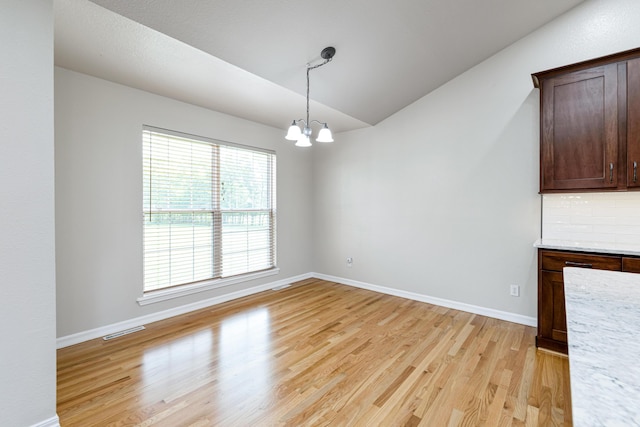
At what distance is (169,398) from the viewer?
6.64ft

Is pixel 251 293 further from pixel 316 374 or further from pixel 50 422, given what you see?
pixel 50 422

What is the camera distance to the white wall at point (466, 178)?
3.07m

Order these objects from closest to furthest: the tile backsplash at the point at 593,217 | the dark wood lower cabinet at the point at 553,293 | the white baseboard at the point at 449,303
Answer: the dark wood lower cabinet at the point at 553,293
the tile backsplash at the point at 593,217
the white baseboard at the point at 449,303

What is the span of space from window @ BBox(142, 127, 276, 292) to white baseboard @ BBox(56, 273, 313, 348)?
28cm

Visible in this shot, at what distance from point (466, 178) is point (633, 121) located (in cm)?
147

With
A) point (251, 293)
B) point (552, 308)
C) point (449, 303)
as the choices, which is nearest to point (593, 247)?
point (552, 308)

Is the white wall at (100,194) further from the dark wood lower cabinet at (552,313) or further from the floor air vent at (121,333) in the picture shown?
the dark wood lower cabinet at (552,313)

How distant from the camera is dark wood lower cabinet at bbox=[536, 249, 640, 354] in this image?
2496mm

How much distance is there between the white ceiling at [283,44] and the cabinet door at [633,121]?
1012mm

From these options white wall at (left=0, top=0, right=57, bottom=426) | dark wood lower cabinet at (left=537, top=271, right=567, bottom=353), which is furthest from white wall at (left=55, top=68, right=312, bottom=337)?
dark wood lower cabinet at (left=537, top=271, right=567, bottom=353)

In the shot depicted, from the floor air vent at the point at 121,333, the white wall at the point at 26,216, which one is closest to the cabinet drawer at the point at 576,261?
the white wall at the point at 26,216

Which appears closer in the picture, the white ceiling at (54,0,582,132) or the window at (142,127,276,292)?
the white ceiling at (54,0,582,132)

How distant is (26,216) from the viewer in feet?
5.45

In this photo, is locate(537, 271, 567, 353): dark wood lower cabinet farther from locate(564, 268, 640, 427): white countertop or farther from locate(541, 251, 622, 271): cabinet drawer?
locate(564, 268, 640, 427): white countertop
